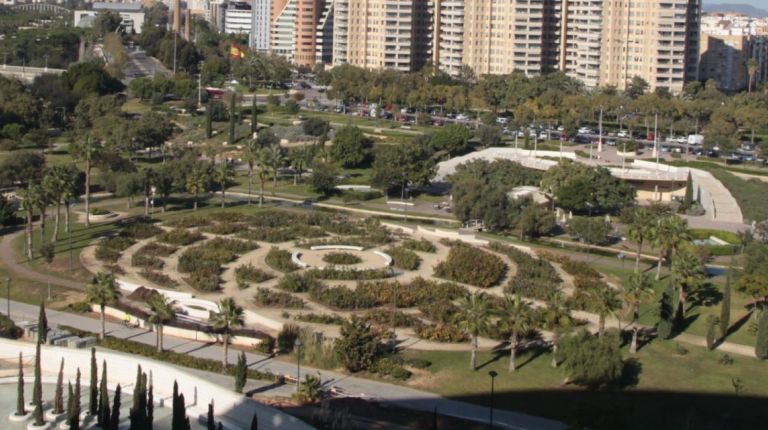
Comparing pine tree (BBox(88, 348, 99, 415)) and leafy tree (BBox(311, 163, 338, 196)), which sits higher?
leafy tree (BBox(311, 163, 338, 196))

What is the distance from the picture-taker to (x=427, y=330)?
4419 cm

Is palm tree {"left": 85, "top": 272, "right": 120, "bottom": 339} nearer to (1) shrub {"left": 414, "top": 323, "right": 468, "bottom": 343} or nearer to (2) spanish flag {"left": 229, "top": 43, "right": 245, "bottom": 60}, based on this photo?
(1) shrub {"left": 414, "top": 323, "right": 468, "bottom": 343}

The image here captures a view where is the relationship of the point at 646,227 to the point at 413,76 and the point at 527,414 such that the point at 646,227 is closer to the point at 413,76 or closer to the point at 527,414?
the point at 527,414

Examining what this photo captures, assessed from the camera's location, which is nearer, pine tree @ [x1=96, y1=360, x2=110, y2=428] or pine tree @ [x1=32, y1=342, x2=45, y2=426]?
pine tree @ [x1=96, y1=360, x2=110, y2=428]

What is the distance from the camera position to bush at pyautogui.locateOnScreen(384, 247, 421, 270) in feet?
177

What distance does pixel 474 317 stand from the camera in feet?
132

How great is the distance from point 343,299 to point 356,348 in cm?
768

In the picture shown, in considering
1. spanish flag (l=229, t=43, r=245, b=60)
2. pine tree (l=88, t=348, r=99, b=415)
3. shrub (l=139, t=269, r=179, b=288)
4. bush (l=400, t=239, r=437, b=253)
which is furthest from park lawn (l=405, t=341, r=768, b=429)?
spanish flag (l=229, t=43, r=245, b=60)

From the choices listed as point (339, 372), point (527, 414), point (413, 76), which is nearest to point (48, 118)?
point (413, 76)

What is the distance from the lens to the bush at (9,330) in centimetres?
4334

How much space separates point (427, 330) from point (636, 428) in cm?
1065

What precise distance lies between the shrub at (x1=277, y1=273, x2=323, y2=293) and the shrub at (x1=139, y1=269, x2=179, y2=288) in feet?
15.2

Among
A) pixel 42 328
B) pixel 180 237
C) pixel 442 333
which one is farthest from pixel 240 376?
pixel 180 237

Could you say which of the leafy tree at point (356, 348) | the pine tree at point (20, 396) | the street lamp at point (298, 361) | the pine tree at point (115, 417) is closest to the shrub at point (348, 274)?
the street lamp at point (298, 361)
